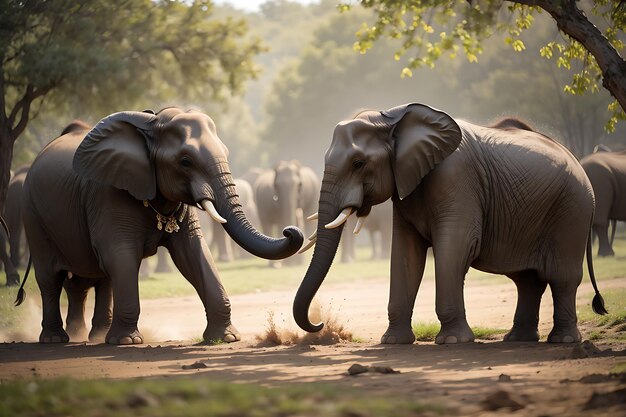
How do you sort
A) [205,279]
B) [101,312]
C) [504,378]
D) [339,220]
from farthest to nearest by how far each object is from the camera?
[101,312], [205,279], [339,220], [504,378]

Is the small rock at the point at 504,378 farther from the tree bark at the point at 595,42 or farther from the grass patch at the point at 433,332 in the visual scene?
the grass patch at the point at 433,332

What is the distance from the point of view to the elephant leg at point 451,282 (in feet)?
40.7

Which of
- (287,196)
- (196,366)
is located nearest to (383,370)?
(196,366)

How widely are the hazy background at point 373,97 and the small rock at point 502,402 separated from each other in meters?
37.2

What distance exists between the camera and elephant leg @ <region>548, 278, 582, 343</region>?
42.3 ft

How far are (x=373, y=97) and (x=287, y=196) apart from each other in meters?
42.3

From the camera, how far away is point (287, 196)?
1426 inches

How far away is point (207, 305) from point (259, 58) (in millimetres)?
139941

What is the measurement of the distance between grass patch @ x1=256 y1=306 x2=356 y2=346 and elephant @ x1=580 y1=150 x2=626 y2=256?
46.9 feet

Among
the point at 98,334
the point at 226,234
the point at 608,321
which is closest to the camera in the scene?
the point at 608,321

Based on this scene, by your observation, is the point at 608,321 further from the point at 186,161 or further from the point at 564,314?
the point at 186,161

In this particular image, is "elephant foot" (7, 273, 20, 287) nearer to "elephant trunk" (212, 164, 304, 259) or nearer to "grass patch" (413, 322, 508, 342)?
"elephant trunk" (212, 164, 304, 259)

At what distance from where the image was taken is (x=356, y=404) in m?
7.88

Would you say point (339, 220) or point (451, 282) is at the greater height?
point (339, 220)
